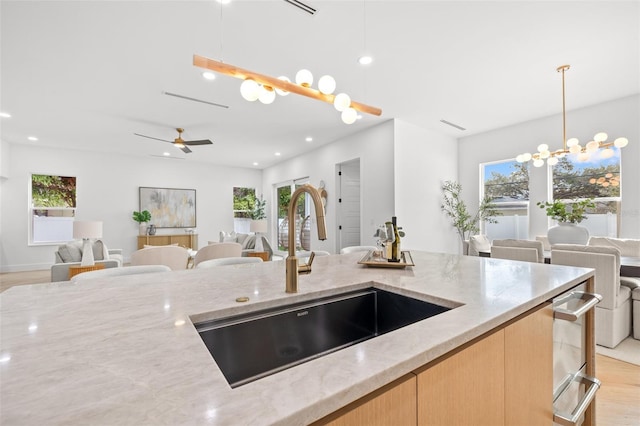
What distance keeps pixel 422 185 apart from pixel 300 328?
469 centimetres

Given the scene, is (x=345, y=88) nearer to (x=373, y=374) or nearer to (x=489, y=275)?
(x=489, y=275)

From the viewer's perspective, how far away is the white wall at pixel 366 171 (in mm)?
4895

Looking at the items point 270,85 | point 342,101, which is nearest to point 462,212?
point 342,101

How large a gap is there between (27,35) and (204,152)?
174 inches

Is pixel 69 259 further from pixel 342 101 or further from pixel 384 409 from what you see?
pixel 384 409

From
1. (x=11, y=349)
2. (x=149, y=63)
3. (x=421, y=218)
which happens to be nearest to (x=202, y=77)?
(x=149, y=63)

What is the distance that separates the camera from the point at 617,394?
1879 millimetres

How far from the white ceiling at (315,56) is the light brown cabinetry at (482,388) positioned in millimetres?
2481

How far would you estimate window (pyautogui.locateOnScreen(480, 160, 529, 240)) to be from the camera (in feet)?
16.5

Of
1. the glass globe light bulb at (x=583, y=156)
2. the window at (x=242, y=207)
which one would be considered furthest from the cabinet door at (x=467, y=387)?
the window at (x=242, y=207)

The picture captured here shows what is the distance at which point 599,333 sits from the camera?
8.35 feet

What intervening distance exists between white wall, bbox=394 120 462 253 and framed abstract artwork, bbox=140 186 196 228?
19.4ft

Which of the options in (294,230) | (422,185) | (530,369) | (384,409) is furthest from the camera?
(422,185)

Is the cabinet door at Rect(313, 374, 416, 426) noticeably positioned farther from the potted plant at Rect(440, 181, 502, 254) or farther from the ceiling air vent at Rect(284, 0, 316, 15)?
the potted plant at Rect(440, 181, 502, 254)
